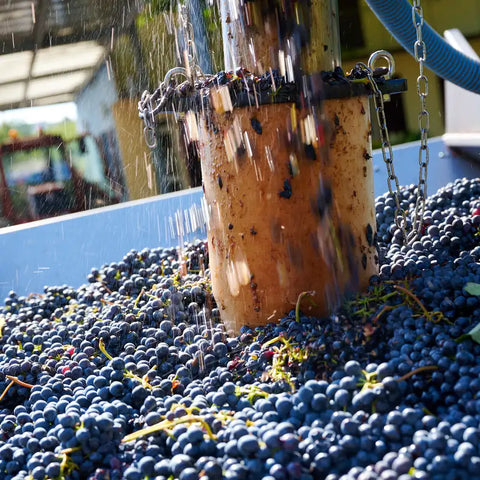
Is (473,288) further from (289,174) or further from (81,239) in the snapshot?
(81,239)

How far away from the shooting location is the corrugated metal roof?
6363mm

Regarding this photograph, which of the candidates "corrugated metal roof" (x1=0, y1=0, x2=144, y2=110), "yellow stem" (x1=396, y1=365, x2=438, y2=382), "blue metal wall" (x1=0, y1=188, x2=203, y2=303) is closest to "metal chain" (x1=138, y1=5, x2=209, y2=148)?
"yellow stem" (x1=396, y1=365, x2=438, y2=382)

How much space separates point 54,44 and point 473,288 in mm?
7121

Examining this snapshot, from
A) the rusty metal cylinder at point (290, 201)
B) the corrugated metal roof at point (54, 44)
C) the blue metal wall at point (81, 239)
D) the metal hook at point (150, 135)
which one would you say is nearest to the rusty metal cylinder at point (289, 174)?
the rusty metal cylinder at point (290, 201)

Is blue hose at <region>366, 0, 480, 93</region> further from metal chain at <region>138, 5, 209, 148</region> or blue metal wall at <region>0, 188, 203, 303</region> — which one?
blue metal wall at <region>0, 188, 203, 303</region>

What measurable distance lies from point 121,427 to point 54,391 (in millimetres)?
306

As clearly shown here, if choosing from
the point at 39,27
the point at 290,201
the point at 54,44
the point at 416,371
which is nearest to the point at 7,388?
the point at 290,201

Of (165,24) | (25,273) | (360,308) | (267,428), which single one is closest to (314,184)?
(360,308)

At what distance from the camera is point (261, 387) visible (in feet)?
3.51

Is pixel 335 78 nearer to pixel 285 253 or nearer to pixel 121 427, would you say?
pixel 285 253

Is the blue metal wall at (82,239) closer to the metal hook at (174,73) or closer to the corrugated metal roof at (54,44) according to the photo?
the metal hook at (174,73)

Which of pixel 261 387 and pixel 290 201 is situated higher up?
pixel 290 201

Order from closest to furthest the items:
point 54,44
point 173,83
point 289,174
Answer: point 289,174
point 173,83
point 54,44

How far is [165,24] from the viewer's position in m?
7.03
